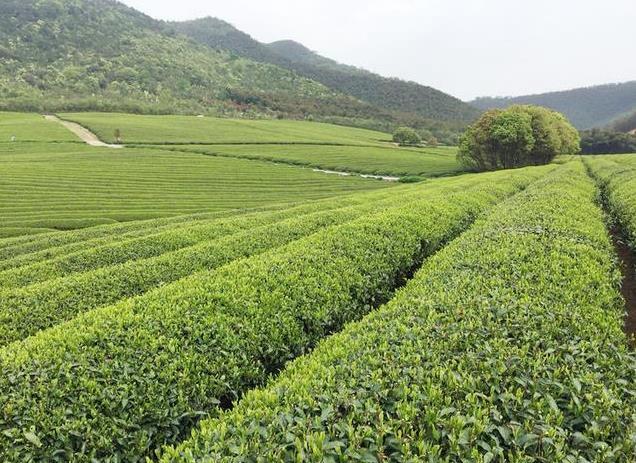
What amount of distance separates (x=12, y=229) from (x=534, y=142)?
7851 centimetres

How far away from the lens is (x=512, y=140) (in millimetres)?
75750

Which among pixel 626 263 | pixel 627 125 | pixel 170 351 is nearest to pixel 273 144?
pixel 626 263

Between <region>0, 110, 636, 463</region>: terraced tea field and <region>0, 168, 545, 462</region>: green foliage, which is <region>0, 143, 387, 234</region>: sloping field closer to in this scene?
<region>0, 110, 636, 463</region>: terraced tea field

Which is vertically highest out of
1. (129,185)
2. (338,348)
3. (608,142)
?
(608,142)

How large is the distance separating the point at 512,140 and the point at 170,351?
7900 centimetres

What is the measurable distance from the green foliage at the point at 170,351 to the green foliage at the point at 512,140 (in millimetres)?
72727

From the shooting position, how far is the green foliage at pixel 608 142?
119200 mm

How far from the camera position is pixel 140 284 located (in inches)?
524

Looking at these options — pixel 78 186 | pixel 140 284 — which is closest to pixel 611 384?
pixel 140 284

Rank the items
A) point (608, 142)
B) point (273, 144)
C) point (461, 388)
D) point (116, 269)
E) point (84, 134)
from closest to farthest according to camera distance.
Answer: point (461, 388) → point (116, 269) → point (84, 134) → point (273, 144) → point (608, 142)

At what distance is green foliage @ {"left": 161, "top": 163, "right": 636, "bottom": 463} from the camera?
15.6 ft

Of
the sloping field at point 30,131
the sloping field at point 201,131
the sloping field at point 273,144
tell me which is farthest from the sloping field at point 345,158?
the sloping field at point 30,131

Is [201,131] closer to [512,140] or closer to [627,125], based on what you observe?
[512,140]

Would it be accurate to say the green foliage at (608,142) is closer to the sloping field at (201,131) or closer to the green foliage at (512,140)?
the green foliage at (512,140)
